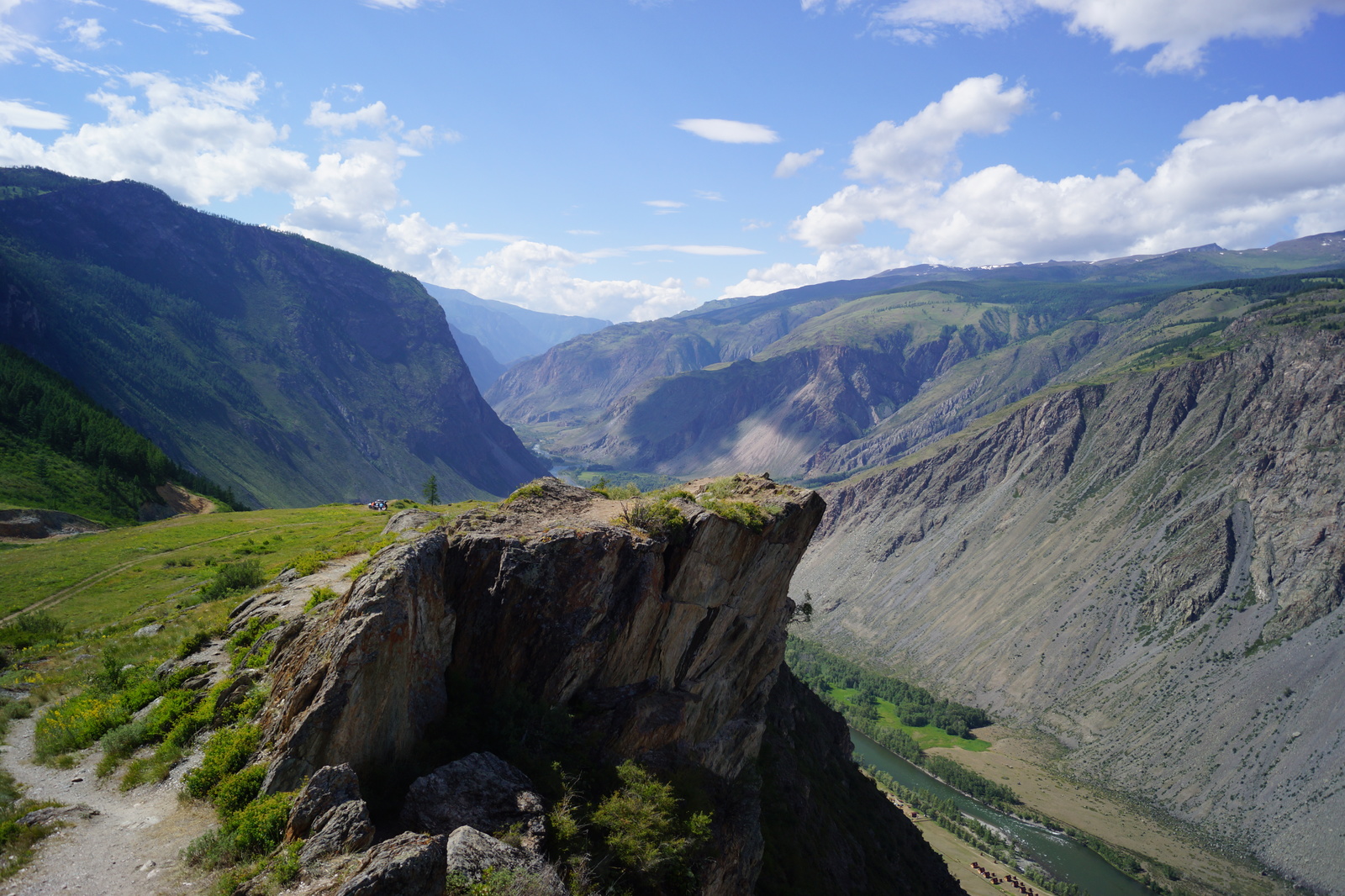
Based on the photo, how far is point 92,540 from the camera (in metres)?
50.8

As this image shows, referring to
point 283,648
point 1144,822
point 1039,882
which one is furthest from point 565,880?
point 1144,822

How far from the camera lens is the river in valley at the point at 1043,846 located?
102 m

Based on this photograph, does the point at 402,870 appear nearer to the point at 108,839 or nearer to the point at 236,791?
the point at 236,791

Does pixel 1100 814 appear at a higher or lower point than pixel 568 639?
lower

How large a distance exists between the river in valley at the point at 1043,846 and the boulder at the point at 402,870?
127107 millimetres

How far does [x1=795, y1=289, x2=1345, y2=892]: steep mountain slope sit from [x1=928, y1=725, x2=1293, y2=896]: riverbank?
4981 mm

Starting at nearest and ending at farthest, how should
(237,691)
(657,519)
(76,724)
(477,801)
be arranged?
1. (477,801)
2. (237,691)
3. (76,724)
4. (657,519)

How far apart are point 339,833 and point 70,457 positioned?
96.9m

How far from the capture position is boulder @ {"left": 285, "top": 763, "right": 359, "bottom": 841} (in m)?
13.3

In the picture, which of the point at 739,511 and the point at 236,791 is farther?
the point at 739,511

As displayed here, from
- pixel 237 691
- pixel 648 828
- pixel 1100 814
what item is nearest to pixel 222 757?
pixel 237 691

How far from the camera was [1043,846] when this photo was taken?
111m

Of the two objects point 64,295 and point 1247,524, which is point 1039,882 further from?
point 64,295

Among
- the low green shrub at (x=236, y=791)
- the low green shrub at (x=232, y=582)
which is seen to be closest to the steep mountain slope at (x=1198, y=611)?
the low green shrub at (x=236, y=791)
